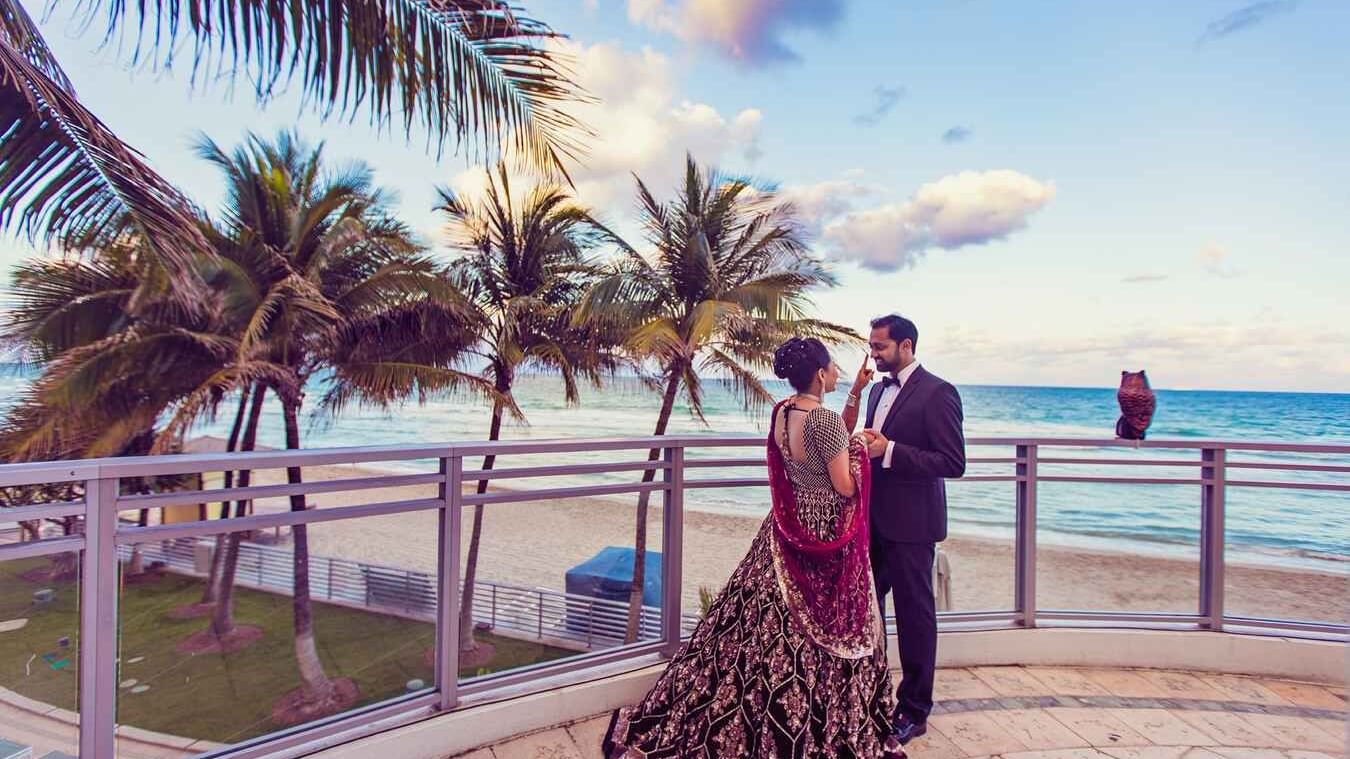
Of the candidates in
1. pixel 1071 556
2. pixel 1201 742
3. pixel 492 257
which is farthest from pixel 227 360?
pixel 1071 556

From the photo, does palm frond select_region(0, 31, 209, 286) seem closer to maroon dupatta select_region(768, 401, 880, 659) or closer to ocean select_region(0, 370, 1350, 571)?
ocean select_region(0, 370, 1350, 571)

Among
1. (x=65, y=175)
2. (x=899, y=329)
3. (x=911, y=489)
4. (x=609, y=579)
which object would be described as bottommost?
(x=609, y=579)

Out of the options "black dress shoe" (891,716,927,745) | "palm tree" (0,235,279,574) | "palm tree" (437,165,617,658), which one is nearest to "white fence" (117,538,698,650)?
"black dress shoe" (891,716,927,745)

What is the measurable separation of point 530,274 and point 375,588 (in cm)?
1070

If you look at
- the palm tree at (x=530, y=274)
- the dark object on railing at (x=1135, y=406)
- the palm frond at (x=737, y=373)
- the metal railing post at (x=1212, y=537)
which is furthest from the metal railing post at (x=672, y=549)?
the palm tree at (x=530, y=274)

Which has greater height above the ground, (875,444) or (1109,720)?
(875,444)

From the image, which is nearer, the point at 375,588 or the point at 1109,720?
the point at 375,588

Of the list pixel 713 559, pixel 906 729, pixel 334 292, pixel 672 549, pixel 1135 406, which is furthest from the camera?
pixel 713 559

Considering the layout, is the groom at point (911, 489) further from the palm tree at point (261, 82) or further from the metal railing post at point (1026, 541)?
the palm tree at point (261, 82)

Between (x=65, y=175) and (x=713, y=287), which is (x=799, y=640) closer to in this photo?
(x=65, y=175)

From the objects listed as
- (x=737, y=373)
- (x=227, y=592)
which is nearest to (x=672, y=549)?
(x=227, y=592)

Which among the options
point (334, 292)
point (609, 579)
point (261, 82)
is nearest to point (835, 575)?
point (609, 579)

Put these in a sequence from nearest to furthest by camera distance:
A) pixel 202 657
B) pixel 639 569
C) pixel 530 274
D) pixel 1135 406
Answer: pixel 202 657
pixel 1135 406
pixel 639 569
pixel 530 274

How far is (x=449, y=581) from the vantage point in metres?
2.60
